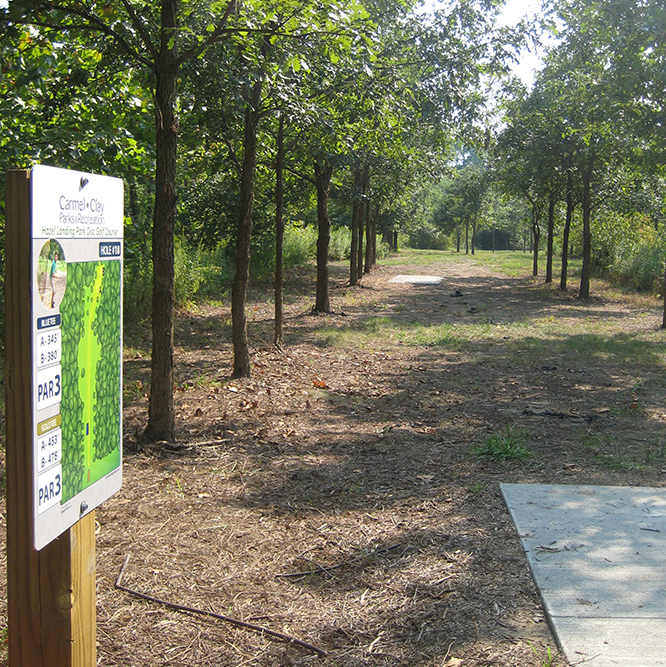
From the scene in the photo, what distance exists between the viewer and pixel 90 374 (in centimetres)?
221

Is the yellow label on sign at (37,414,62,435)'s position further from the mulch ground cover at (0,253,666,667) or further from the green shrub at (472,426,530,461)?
the green shrub at (472,426,530,461)

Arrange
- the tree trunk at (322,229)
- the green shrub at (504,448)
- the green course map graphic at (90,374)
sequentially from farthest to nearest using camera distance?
the tree trunk at (322,229)
the green shrub at (504,448)
the green course map graphic at (90,374)

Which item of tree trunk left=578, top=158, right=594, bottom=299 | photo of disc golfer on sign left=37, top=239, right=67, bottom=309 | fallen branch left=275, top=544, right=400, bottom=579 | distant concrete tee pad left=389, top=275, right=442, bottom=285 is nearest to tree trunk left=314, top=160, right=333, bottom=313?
tree trunk left=578, top=158, right=594, bottom=299

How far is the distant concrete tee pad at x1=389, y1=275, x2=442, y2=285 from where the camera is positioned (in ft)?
84.6

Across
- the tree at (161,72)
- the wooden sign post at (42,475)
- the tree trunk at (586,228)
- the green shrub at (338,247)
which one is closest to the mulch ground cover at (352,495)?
the tree at (161,72)

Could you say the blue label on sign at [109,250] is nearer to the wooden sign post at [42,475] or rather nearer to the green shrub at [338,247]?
A: the wooden sign post at [42,475]

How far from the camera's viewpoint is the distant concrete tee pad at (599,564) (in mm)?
3025

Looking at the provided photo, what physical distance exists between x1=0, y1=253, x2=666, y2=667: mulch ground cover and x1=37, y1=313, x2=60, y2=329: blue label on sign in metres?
1.75

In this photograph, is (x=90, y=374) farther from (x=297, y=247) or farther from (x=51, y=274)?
(x=297, y=247)

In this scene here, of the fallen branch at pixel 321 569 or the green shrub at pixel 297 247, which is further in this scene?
the green shrub at pixel 297 247

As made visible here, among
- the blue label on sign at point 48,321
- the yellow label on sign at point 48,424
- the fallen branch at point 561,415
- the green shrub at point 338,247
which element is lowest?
the fallen branch at point 561,415

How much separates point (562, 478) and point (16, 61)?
18.4 ft

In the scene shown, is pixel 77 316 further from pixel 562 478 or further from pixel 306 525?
pixel 562 478

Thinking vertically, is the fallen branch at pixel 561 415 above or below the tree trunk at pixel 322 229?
below
